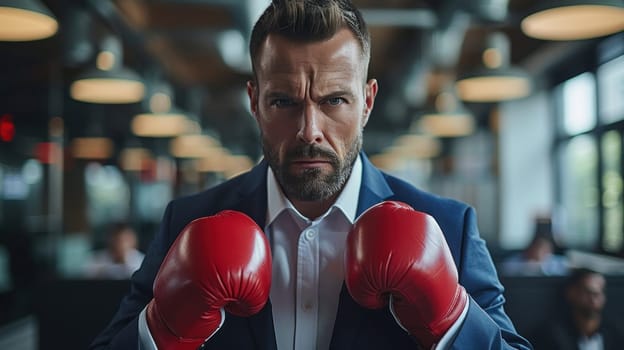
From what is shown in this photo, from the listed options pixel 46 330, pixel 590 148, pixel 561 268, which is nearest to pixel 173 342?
pixel 46 330

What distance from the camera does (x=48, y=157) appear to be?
668 cm

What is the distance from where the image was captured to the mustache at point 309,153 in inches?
51.2

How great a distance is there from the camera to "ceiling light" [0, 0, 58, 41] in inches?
103

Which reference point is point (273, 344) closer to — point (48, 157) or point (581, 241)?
point (48, 157)

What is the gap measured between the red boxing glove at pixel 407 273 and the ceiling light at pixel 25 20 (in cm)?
205

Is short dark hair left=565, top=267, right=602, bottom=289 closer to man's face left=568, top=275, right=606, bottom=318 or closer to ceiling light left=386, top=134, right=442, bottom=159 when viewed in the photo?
man's face left=568, top=275, right=606, bottom=318

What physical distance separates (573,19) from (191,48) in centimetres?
614

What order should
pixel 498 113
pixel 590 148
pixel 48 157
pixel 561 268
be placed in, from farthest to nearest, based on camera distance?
pixel 498 113 < pixel 590 148 < pixel 48 157 < pixel 561 268

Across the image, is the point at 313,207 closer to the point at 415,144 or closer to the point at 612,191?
the point at 612,191

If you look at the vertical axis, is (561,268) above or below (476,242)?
below

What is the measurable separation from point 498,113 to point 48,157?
6111 millimetres

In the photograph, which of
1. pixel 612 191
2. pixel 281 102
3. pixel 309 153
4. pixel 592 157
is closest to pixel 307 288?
pixel 309 153

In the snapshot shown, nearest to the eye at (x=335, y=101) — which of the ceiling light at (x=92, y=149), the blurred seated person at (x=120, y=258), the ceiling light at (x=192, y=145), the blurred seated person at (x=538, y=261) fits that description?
the blurred seated person at (x=538, y=261)

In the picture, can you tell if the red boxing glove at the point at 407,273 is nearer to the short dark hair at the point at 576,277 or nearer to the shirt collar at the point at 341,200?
the shirt collar at the point at 341,200
